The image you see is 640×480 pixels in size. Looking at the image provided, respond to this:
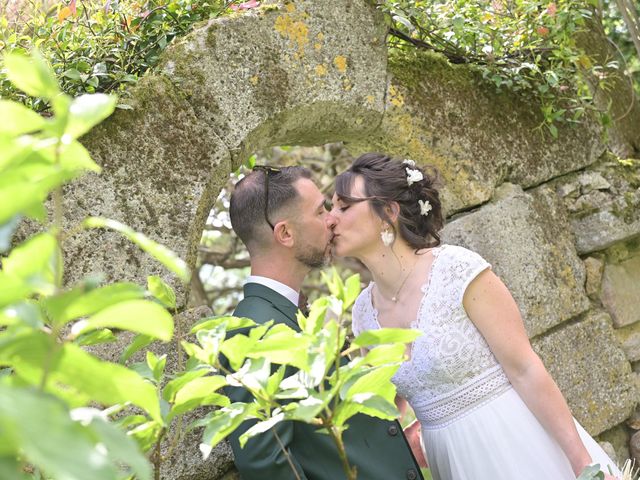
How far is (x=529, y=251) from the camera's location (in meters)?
2.73

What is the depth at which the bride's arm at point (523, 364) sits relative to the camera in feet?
7.13

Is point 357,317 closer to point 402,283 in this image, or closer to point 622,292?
point 402,283

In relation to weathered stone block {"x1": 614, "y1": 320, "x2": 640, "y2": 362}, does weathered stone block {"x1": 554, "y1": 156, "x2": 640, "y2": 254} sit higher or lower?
higher

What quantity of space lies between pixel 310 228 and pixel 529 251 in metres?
0.87

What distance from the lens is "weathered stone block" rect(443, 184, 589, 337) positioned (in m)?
2.69

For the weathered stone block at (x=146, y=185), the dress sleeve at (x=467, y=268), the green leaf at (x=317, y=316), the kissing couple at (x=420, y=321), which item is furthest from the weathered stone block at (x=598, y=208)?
the green leaf at (x=317, y=316)

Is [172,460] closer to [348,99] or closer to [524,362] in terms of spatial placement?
[524,362]

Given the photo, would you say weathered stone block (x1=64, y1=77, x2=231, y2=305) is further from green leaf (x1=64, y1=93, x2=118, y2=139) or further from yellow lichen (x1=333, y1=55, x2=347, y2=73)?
green leaf (x1=64, y1=93, x2=118, y2=139)

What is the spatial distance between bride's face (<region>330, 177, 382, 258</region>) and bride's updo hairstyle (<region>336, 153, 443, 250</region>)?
0.01m

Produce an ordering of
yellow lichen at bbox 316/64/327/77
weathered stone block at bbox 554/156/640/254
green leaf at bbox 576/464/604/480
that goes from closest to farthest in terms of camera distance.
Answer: green leaf at bbox 576/464/604/480
yellow lichen at bbox 316/64/327/77
weathered stone block at bbox 554/156/640/254

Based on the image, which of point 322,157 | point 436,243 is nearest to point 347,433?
point 436,243

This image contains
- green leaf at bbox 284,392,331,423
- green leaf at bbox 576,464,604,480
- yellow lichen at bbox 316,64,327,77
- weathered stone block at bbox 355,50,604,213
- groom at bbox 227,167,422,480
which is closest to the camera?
green leaf at bbox 284,392,331,423

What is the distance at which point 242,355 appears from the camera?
0.96m

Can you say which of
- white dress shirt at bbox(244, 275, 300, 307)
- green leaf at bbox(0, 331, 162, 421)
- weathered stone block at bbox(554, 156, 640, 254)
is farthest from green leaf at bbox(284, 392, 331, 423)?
weathered stone block at bbox(554, 156, 640, 254)
